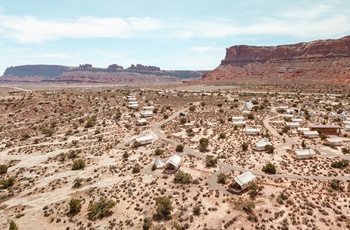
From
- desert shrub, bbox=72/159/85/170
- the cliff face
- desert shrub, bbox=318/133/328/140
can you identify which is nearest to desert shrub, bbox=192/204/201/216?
desert shrub, bbox=72/159/85/170

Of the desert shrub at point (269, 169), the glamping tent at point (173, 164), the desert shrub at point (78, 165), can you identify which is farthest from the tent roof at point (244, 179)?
the desert shrub at point (78, 165)

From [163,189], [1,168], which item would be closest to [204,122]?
[163,189]

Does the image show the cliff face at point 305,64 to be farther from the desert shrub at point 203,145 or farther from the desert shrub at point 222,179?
the desert shrub at point 222,179

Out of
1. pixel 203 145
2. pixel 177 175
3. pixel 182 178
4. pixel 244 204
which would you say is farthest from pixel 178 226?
pixel 203 145

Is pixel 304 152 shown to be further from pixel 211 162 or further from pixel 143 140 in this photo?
pixel 143 140

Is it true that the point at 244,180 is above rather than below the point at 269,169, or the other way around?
above

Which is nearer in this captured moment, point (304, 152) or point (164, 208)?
point (164, 208)

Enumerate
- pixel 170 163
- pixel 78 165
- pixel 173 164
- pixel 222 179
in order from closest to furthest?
pixel 222 179 → pixel 173 164 → pixel 170 163 → pixel 78 165
